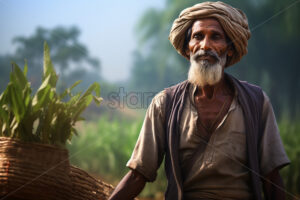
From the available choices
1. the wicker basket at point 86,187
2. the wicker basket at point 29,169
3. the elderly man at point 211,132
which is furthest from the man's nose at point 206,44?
the wicker basket at point 86,187

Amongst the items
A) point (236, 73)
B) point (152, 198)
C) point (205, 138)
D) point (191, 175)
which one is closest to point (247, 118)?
point (205, 138)

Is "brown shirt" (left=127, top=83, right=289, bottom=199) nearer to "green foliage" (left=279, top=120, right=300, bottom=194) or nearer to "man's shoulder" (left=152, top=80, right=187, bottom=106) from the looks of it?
"man's shoulder" (left=152, top=80, right=187, bottom=106)

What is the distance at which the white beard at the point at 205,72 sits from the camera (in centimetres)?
220

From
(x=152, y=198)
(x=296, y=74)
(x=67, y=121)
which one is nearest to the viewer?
(x=67, y=121)

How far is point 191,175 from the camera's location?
209cm

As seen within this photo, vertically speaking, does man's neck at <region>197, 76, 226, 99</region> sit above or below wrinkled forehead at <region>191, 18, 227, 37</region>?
below

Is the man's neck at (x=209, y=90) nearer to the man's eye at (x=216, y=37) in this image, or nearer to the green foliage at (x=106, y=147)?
the man's eye at (x=216, y=37)

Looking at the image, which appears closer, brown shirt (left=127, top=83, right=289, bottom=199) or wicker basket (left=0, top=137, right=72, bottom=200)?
wicker basket (left=0, top=137, right=72, bottom=200)

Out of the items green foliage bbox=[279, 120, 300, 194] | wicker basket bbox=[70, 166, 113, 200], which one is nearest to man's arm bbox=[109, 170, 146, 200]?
wicker basket bbox=[70, 166, 113, 200]

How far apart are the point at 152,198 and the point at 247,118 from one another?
527 centimetres

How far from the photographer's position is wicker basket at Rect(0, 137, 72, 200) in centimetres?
190

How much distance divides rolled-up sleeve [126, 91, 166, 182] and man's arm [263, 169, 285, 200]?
2.12 ft

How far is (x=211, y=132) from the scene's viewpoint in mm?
2150

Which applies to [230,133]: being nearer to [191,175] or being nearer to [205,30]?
[191,175]
